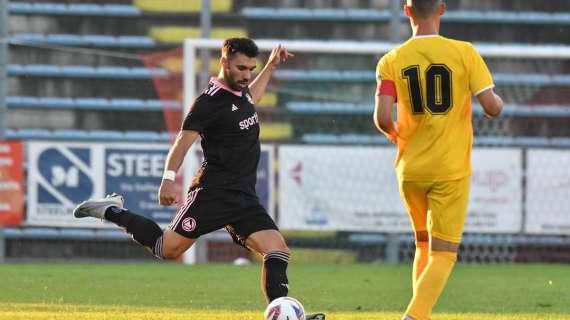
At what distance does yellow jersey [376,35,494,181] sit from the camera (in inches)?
251

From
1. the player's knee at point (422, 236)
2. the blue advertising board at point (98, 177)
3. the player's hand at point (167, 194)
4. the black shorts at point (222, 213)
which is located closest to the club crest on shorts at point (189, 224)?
the black shorts at point (222, 213)

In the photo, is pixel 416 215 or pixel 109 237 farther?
pixel 109 237

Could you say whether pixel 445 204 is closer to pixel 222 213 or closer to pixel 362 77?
pixel 222 213

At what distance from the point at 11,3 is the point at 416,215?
9312 mm

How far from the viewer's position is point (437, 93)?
6.37 meters

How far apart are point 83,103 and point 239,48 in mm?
8023

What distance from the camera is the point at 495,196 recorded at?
13109 mm

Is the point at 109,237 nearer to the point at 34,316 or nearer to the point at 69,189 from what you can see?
the point at 69,189

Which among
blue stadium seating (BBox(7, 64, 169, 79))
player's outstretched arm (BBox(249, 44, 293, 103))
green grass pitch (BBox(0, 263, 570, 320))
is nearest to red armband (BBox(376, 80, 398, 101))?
player's outstretched arm (BBox(249, 44, 293, 103))

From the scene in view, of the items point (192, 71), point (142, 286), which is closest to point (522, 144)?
point (192, 71)

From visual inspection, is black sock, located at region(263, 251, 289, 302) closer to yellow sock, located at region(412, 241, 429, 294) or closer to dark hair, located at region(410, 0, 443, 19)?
Answer: yellow sock, located at region(412, 241, 429, 294)

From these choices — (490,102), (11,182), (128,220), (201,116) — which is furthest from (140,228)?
(11,182)

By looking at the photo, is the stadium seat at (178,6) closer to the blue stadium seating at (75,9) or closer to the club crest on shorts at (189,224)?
the blue stadium seating at (75,9)

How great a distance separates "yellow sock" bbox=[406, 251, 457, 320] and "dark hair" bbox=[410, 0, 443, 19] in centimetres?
113
